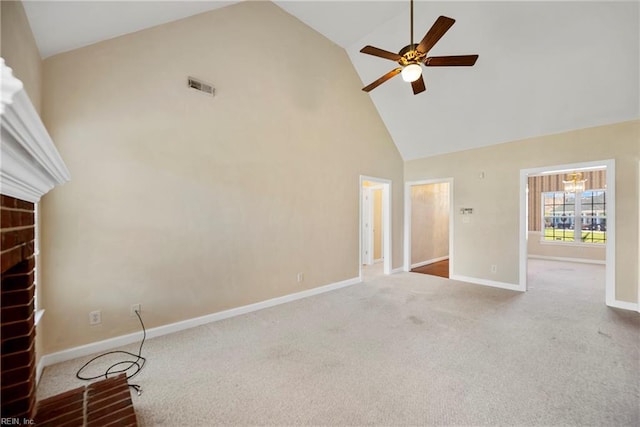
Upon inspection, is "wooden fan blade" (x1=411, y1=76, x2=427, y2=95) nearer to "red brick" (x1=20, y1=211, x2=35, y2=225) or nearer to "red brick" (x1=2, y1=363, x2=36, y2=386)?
"red brick" (x1=20, y1=211, x2=35, y2=225)

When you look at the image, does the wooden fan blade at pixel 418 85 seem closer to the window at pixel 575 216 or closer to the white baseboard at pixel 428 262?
the white baseboard at pixel 428 262

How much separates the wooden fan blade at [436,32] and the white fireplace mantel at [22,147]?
2.46m

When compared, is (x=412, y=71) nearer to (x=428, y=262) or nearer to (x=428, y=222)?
(x=428, y=222)

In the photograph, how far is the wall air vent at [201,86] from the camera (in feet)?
9.35

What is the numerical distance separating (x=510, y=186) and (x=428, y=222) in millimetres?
2347

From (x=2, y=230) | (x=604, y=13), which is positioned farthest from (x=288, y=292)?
(x=604, y=13)

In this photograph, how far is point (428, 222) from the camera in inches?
260

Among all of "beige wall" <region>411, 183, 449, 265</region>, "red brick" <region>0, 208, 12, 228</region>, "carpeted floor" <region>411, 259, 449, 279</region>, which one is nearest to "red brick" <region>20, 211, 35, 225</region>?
"red brick" <region>0, 208, 12, 228</region>

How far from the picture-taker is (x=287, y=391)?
190cm

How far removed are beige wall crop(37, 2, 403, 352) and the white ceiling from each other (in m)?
0.29

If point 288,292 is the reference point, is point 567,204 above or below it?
above

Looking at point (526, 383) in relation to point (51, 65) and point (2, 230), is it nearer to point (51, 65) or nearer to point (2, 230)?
point (2, 230)

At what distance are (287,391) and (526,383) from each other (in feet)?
5.96

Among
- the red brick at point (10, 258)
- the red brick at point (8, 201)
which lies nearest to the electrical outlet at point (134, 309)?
the red brick at point (10, 258)
